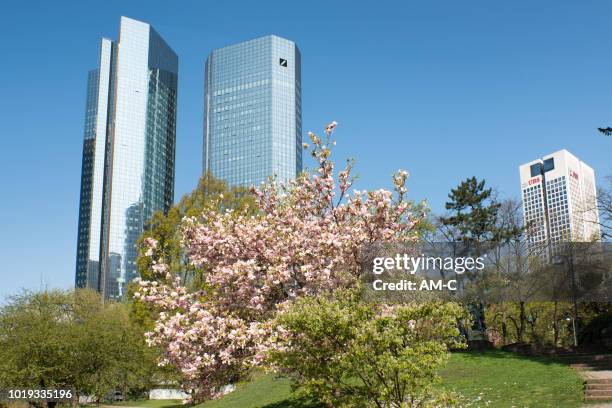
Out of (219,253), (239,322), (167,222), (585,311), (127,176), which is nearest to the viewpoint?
(239,322)

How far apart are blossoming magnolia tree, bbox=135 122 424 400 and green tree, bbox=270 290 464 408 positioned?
200cm

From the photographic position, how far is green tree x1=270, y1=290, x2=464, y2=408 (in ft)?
41.3

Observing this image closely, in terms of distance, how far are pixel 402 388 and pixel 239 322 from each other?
543 centimetres

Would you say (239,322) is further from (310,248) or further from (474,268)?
(474,268)

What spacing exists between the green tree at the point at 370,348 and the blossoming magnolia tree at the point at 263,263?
2.00 meters

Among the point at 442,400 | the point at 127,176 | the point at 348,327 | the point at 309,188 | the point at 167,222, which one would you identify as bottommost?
the point at 442,400

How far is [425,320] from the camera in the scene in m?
13.6

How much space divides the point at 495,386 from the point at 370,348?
915cm

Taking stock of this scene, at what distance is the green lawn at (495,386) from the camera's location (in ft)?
58.8

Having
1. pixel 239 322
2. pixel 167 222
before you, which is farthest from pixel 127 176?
pixel 239 322
